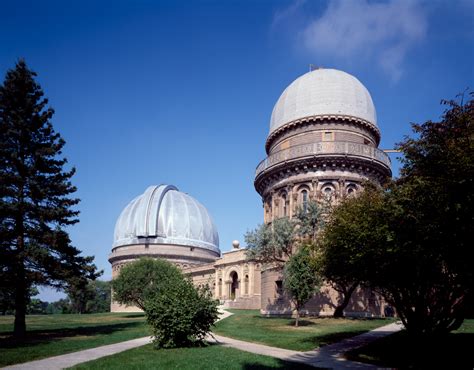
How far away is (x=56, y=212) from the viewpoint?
20391 mm

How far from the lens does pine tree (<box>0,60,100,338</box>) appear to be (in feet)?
63.8

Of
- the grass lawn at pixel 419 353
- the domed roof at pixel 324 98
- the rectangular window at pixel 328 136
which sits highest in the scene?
the domed roof at pixel 324 98

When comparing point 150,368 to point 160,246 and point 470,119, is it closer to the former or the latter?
point 470,119

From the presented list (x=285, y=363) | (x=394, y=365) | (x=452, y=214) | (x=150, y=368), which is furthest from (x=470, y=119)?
(x=150, y=368)

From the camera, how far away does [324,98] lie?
34031mm

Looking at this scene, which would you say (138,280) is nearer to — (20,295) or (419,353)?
(20,295)

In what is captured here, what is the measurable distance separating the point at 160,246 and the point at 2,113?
136 feet

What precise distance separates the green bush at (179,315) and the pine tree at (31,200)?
848 cm

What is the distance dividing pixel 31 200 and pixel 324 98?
936 inches

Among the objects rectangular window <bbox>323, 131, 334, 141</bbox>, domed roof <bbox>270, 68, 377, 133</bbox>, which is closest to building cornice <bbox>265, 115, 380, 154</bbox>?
Answer: domed roof <bbox>270, 68, 377, 133</bbox>

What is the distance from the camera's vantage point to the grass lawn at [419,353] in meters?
11.0

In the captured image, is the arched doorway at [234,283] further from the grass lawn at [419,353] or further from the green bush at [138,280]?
the grass lawn at [419,353]

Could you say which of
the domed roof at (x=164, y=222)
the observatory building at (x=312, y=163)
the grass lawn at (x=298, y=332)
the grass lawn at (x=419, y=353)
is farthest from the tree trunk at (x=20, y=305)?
the domed roof at (x=164, y=222)

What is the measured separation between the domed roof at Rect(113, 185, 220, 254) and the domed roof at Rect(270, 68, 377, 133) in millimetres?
31246
